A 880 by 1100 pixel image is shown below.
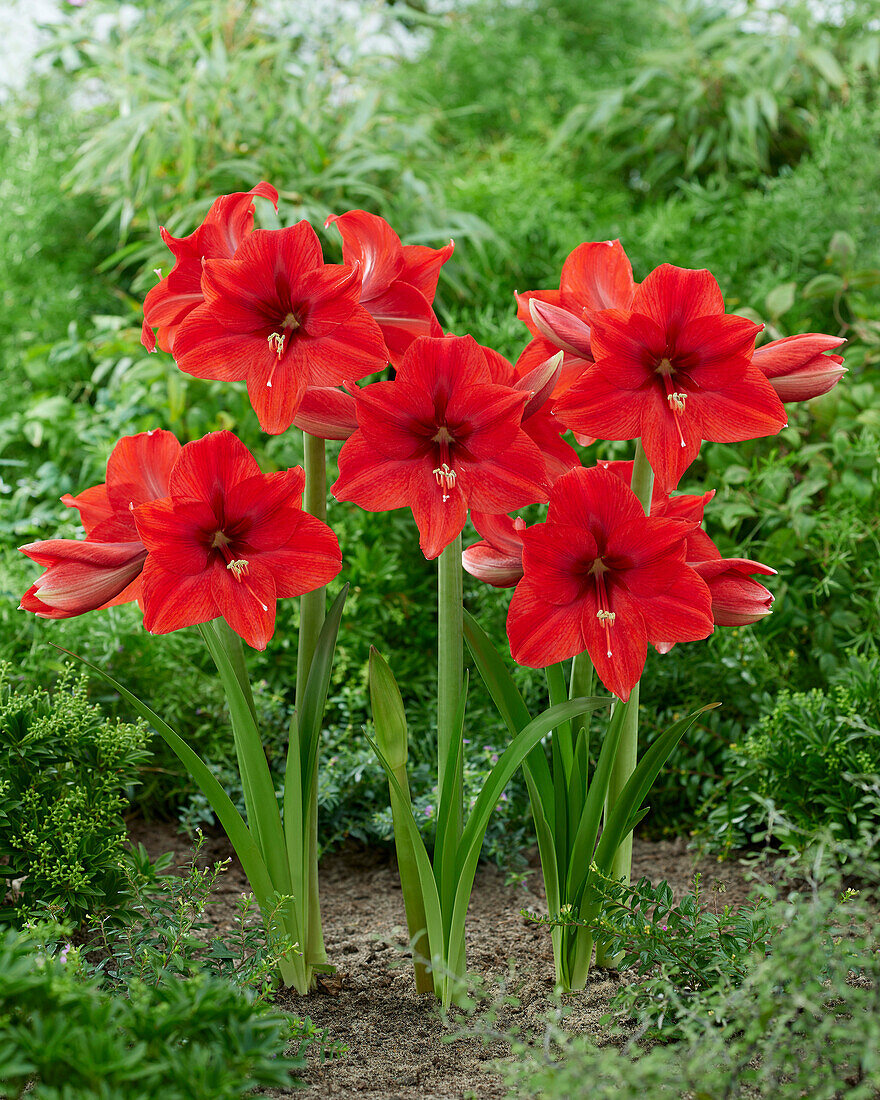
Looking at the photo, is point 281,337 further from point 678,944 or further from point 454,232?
point 454,232

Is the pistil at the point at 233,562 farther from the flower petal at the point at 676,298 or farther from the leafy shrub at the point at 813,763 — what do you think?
the leafy shrub at the point at 813,763

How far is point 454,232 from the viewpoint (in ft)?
9.88

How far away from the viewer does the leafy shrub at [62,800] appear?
4.35 feet

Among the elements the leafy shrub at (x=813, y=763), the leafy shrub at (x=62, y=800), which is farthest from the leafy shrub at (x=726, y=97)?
the leafy shrub at (x=62, y=800)

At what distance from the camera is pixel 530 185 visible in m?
3.51

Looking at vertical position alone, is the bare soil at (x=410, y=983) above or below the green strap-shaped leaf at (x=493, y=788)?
below

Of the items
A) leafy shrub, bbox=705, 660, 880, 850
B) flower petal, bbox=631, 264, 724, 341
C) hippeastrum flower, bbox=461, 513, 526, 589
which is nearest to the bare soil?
leafy shrub, bbox=705, 660, 880, 850

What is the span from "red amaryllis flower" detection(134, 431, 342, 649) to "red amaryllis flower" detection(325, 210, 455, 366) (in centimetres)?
26

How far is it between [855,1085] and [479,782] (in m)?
0.93

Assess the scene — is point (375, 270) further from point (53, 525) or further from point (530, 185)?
point (530, 185)

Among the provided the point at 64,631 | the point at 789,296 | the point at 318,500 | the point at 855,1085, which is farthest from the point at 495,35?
the point at 855,1085

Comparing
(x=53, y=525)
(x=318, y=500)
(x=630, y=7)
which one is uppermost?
(x=630, y=7)

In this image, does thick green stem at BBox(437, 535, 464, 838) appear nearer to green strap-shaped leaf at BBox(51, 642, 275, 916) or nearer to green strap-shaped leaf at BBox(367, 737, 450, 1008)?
green strap-shaped leaf at BBox(367, 737, 450, 1008)

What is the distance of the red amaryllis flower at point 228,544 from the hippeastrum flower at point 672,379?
37 centimetres
